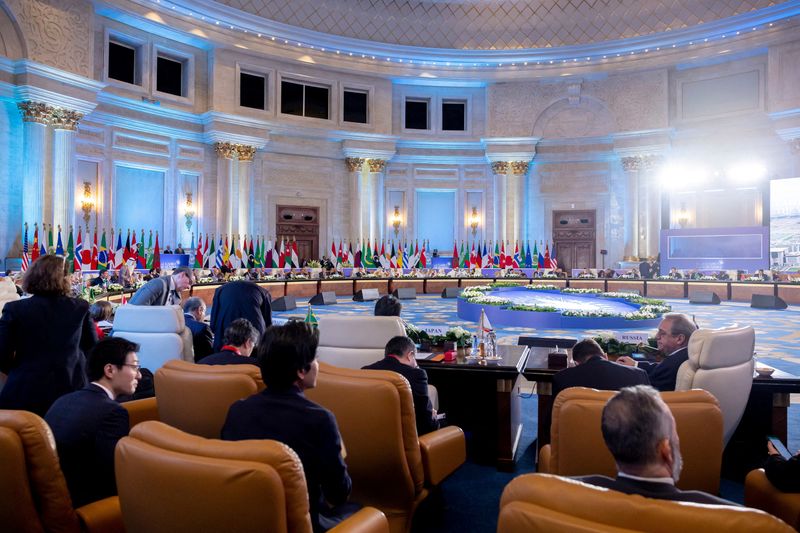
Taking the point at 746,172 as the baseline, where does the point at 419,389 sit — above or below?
below

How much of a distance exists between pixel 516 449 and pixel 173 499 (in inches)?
126

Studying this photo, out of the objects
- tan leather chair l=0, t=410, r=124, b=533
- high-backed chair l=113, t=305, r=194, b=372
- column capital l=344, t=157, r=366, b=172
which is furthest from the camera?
column capital l=344, t=157, r=366, b=172

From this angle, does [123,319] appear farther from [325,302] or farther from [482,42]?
[482,42]

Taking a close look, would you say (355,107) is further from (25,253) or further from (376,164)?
(25,253)

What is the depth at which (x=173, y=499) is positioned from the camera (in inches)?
57.9

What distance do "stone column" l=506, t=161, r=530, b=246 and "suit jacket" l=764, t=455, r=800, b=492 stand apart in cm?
2007

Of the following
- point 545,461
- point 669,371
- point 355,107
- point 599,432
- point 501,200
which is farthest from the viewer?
point 501,200

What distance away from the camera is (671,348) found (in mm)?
3799

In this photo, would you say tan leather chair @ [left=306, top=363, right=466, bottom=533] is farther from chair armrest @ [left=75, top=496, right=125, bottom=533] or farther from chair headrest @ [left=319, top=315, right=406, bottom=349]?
chair headrest @ [left=319, top=315, right=406, bottom=349]

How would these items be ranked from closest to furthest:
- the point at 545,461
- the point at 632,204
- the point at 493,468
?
the point at 545,461 → the point at 493,468 → the point at 632,204

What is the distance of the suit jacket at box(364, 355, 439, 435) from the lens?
9.93 feet

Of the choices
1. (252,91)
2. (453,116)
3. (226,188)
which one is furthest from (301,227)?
(453,116)

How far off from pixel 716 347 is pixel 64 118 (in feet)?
52.9

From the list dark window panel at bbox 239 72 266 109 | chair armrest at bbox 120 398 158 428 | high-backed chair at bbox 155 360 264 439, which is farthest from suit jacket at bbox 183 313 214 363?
dark window panel at bbox 239 72 266 109
